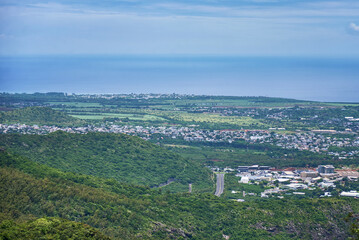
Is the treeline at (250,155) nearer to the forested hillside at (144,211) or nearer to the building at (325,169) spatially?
the building at (325,169)

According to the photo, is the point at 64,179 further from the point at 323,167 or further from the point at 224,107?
the point at 224,107

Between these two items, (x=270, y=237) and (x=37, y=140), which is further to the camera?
(x=37, y=140)

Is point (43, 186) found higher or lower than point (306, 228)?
higher

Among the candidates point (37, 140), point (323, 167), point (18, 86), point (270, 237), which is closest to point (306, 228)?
point (270, 237)

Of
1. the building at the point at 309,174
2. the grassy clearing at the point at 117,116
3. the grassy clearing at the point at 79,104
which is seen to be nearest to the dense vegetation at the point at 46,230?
the building at the point at 309,174

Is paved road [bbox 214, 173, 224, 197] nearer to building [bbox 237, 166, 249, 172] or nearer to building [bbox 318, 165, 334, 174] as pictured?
building [bbox 237, 166, 249, 172]

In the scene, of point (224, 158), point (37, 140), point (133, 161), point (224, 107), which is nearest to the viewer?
point (37, 140)

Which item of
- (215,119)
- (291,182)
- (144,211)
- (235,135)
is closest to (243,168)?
(291,182)
